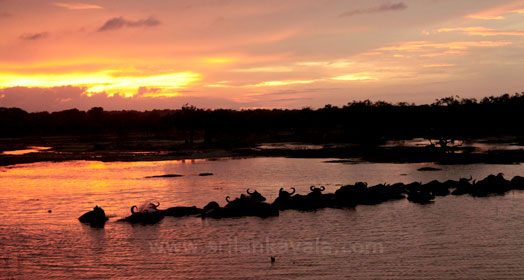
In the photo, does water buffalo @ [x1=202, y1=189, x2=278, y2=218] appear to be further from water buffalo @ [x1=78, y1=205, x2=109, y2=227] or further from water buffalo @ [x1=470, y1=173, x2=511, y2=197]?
water buffalo @ [x1=470, y1=173, x2=511, y2=197]

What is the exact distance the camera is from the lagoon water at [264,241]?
55.5 feet

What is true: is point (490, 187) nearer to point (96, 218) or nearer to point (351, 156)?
point (96, 218)

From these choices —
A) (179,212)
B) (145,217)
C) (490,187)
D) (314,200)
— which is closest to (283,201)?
(314,200)

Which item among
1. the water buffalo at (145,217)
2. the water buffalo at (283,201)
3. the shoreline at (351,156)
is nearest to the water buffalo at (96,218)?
the water buffalo at (145,217)

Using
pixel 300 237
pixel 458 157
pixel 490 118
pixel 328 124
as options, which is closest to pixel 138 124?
pixel 328 124

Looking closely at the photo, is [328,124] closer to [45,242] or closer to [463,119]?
[463,119]

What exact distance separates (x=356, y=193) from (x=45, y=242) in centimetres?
1505

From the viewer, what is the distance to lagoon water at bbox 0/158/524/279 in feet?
55.5

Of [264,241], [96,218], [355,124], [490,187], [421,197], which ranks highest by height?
[355,124]

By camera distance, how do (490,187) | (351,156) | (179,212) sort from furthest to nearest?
(351,156) < (490,187) < (179,212)

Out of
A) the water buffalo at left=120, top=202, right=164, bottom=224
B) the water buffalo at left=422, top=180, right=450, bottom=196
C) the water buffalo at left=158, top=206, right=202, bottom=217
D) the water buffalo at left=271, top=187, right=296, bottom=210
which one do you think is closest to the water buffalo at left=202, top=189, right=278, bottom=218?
the water buffalo at left=158, top=206, right=202, bottom=217

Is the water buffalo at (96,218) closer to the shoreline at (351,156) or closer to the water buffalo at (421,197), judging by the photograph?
the water buffalo at (421,197)

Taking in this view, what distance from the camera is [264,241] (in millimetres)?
20625

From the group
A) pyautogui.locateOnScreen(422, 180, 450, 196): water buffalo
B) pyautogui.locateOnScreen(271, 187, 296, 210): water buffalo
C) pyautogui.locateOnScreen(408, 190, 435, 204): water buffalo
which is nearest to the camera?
pyautogui.locateOnScreen(271, 187, 296, 210): water buffalo
